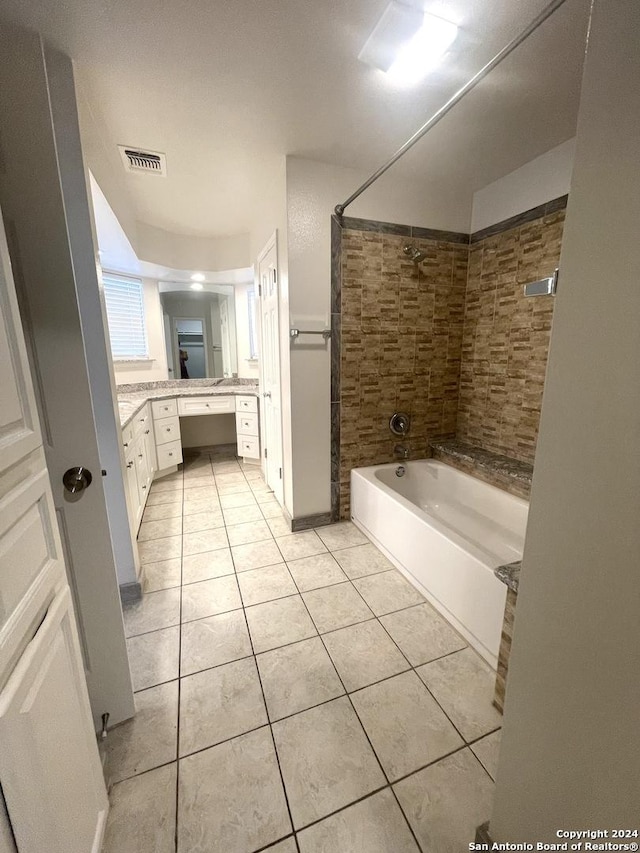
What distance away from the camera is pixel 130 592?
1.83m

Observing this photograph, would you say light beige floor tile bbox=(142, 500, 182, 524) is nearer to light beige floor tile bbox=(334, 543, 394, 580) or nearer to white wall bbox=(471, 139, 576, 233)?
light beige floor tile bbox=(334, 543, 394, 580)

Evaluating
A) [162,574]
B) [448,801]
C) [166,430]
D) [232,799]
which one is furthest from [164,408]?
[448,801]

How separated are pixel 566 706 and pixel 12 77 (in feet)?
6.64

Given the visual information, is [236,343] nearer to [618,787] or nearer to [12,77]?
[12,77]

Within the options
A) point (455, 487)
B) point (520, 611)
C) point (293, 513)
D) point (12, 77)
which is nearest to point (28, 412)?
point (12, 77)

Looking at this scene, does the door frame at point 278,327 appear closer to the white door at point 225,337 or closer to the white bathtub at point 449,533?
the white bathtub at point 449,533

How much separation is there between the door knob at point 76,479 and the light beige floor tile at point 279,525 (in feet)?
5.46

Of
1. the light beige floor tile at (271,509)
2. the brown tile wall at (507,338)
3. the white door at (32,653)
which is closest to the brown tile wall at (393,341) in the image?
the brown tile wall at (507,338)

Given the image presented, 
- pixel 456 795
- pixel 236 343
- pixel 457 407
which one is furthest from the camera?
pixel 236 343

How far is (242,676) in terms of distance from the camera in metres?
1.40

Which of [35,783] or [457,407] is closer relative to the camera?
[35,783]

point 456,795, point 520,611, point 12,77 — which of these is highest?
point 12,77

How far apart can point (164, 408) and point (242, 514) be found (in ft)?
5.05

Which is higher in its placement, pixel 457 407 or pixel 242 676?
pixel 457 407
